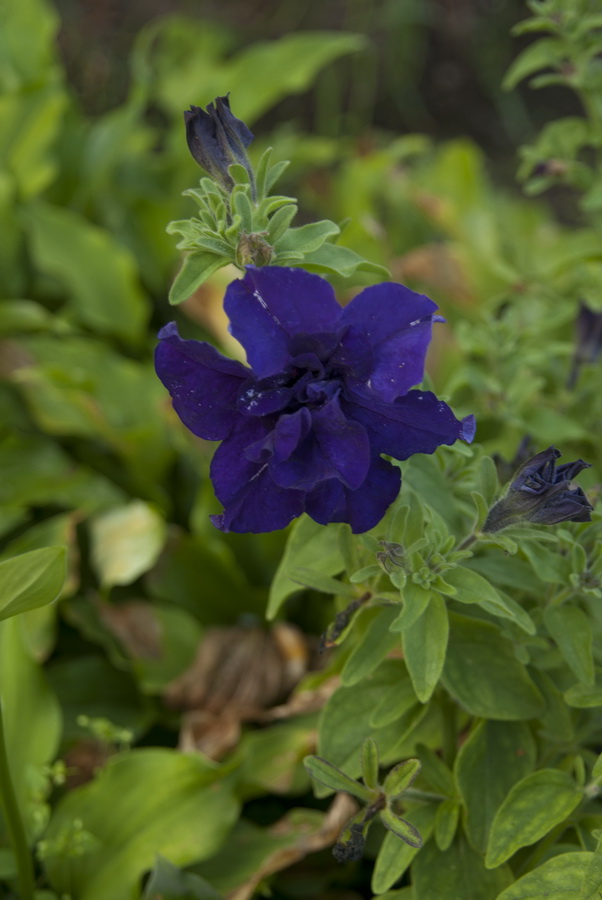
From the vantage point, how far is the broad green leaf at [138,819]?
1202 millimetres

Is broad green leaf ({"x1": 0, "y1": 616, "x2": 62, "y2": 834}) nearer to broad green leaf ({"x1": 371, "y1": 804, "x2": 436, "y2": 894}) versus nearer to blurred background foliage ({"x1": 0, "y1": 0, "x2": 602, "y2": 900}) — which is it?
blurred background foliage ({"x1": 0, "y1": 0, "x2": 602, "y2": 900})

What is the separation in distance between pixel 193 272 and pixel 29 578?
340 millimetres

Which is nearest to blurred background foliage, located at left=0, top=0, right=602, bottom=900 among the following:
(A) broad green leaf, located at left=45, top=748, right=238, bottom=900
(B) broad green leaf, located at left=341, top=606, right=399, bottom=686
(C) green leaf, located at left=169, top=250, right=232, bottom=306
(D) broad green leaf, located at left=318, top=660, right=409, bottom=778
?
(A) broad green leaf, located at left=45, top=748, right=238, bottom=900

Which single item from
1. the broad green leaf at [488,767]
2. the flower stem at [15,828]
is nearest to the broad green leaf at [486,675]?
the broad green leaf at [488,767]

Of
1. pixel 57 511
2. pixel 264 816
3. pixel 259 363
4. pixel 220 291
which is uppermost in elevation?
pixel 259 363

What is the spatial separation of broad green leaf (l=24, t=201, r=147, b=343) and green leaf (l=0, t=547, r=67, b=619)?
1236 mm

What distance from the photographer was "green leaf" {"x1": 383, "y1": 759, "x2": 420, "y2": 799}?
855 mm

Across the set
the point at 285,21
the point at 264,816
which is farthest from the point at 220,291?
the point at 285,21

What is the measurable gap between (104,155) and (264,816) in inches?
63.7

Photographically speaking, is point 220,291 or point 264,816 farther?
point 220,291

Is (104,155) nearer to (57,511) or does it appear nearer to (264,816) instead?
(57,511)

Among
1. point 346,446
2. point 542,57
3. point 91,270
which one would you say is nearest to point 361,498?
point 346,446

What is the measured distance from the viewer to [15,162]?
210 cm

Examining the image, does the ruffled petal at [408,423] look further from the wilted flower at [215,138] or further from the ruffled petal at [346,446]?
the wilted flower at [215,138]
